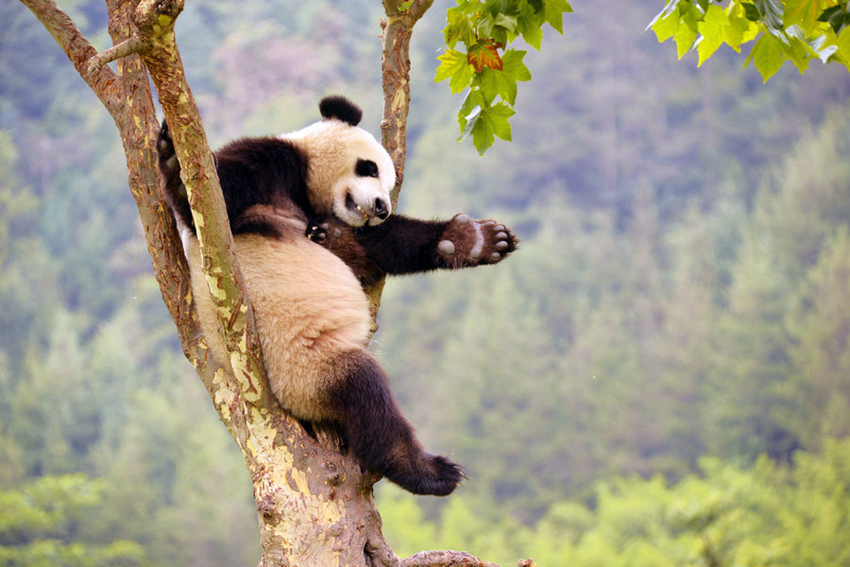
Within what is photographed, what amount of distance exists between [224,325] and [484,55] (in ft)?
4.28

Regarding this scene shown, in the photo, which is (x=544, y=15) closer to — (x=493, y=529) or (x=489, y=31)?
(x=489, y=31)

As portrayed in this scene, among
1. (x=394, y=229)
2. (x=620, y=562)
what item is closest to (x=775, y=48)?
(x=394, y=229)

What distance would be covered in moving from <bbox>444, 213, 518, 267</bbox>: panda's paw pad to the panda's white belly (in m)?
0.46

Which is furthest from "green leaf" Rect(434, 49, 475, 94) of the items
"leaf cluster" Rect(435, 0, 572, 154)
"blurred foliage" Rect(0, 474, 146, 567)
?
"blurred foliage" Rect(0, 474, 146, 567)

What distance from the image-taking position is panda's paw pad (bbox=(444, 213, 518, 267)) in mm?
3242

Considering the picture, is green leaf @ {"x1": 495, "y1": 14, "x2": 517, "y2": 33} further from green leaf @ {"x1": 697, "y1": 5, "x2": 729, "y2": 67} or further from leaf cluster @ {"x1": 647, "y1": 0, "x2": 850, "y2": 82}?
green leaf @ {"x1": 697, "y1": 5, "x2": 729, "y2": 67}

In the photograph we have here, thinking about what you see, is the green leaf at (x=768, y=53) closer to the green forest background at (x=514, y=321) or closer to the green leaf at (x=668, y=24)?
the green leaf at (x=668, y=24)

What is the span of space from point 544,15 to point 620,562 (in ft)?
57.9

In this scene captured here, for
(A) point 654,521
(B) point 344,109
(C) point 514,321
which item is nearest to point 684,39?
(B) point 344,109

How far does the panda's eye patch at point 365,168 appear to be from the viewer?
11.5 feet

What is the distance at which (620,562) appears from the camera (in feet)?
60.3

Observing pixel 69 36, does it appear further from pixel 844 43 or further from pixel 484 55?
pixel 844 43

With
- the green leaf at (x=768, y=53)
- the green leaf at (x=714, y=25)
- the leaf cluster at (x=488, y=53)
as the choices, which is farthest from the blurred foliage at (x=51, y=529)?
the green leaf at (x=768, y=53)

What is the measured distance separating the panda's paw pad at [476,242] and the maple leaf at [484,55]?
25.3 inches
